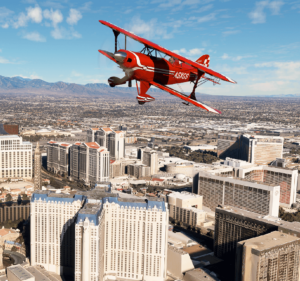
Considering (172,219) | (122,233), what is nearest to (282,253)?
(122,233)

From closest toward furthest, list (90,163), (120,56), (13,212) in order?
(120,56) → (13,212) → (90,163)

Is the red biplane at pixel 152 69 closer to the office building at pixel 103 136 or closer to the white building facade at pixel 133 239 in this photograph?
the white building facade at pixel 133 239

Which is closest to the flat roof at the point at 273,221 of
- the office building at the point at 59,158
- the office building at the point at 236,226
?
the office building at the point at 236,226

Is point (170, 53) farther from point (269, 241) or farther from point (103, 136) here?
point (103, 136)

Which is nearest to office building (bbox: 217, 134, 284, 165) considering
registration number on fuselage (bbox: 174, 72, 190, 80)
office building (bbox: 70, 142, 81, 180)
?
office building (bbox: 70, 142, 81, 180)

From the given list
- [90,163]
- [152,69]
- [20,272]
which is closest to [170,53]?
[152,69]

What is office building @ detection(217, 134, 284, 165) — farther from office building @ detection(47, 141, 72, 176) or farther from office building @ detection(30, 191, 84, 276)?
office building @ detection(30, 191, 84, 276)

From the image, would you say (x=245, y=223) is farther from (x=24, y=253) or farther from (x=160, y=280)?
(x=24, y=253)

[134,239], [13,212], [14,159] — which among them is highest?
[14,159]
